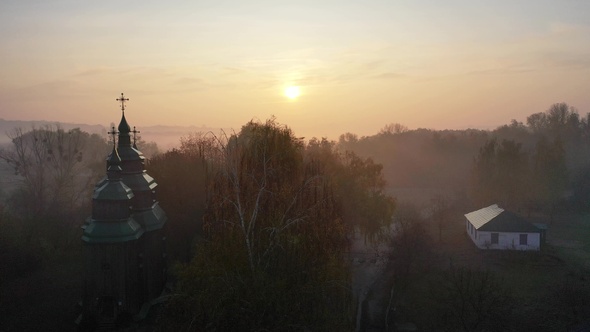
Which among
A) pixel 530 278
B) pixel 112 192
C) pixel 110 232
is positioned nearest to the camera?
pixel 110 232

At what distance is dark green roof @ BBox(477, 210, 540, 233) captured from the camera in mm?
34219

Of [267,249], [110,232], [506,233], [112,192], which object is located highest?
[112,192]

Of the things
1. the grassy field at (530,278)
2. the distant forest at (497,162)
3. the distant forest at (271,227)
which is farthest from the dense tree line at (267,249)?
the distant forest at (497,162)

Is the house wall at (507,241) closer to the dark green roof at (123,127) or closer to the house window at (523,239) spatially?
the house window at (523,239)

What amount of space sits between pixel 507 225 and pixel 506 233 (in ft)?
2.11

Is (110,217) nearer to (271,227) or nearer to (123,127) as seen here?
(123,127)

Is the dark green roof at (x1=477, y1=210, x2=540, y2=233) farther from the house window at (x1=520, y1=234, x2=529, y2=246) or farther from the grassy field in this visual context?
the grassy field

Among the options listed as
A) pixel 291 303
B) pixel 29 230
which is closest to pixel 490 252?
pixel 291 303

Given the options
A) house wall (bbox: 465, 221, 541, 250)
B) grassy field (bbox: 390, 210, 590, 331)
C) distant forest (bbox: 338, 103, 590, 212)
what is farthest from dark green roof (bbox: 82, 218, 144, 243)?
distant forest (bbox: 338, 103, 590, 212)

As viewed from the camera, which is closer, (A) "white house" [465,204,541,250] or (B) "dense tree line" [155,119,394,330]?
(B) "dense tree line" [155,119,394,330]

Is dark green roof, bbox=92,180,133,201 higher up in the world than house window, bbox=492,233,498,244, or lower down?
higher up

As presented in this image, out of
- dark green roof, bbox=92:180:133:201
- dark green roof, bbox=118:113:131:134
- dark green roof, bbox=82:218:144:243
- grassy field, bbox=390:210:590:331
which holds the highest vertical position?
dark green roof, bbox=118:113:131:134

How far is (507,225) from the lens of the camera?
3475 cm

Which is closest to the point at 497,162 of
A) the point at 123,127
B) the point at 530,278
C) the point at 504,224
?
the point at 504,224
